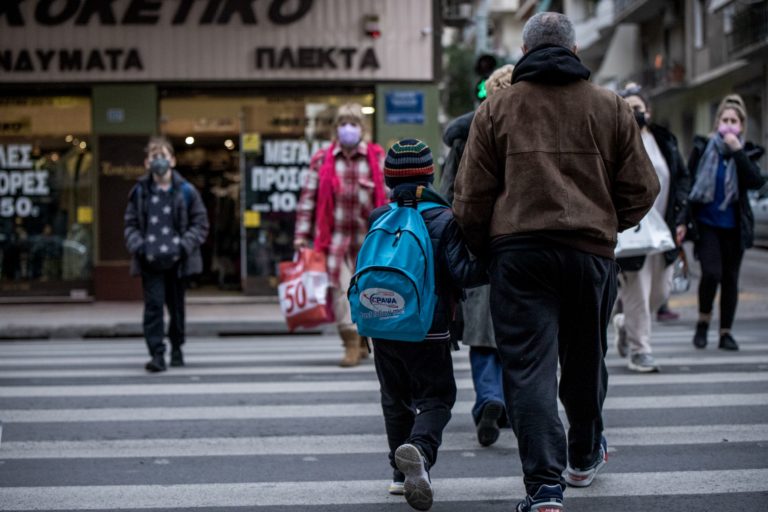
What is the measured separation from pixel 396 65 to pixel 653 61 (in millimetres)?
27830

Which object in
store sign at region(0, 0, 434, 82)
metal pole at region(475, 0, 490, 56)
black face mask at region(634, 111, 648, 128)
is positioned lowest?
black face mask at region(634, 111, 648, 128)

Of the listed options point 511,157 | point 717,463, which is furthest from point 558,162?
point 717,463

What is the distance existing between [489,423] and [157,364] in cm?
401

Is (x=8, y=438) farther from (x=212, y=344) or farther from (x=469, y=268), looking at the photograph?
(x=212, y=344)

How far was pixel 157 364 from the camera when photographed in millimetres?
9281

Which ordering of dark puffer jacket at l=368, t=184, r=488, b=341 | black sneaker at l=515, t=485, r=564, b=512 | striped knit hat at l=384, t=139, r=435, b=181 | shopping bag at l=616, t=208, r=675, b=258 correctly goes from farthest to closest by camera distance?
shopping bag at l=616, t=208, r=675, b=258, striped knit hat at l=384, t=139, r=435, b=181, dark puffer jacket at l=368, t=184, r=488, b=341, black sneaker at l=515, t=485, r=564, b=512

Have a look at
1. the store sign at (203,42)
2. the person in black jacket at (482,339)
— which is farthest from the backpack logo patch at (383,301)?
the store sign at (203,42)

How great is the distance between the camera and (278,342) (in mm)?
12398

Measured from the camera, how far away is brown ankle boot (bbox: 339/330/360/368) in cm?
938

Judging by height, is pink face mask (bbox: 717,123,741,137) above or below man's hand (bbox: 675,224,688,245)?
above

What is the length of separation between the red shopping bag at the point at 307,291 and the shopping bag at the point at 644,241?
2625mm

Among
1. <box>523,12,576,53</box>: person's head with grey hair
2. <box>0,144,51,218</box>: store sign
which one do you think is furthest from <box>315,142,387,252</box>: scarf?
<box>0,144,51,218</box>: store sign

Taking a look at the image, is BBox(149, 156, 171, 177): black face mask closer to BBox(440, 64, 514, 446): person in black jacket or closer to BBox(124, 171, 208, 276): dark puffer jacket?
BBox(124, 171, 208, 276): dark puffer jacket

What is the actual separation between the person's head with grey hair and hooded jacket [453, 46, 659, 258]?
3.4 inches
